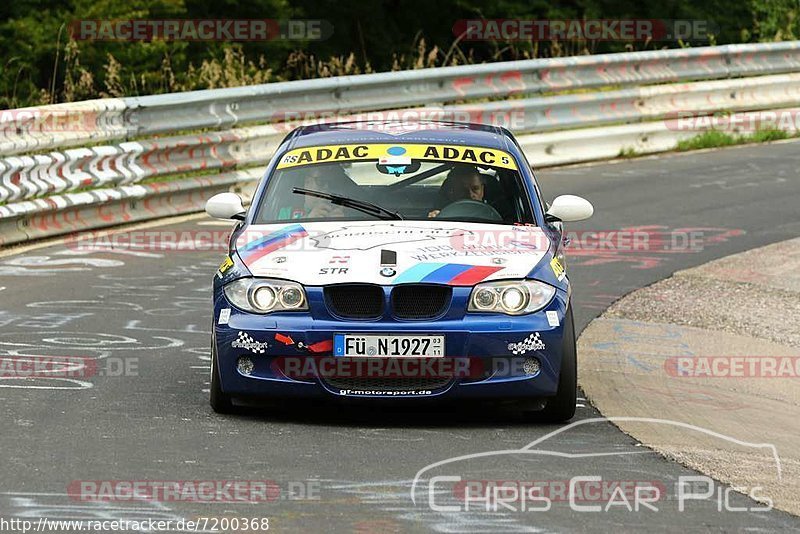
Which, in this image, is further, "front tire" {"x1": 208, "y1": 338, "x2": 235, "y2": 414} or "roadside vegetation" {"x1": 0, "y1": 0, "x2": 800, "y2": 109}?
"roadside vegetation" {"x1": 0, "y1": 0, "x2": 800, "y2": 109}

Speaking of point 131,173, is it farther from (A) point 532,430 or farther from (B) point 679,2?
(B) point 679,2

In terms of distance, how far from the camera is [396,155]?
30.9 feet

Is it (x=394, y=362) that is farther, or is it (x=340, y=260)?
(x=340, y=260)

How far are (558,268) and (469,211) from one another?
79cm

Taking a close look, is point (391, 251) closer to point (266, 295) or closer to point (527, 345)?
point (266, 295)

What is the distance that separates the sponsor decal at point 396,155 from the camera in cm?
940

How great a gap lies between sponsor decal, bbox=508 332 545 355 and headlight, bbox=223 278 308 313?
989 millimetres

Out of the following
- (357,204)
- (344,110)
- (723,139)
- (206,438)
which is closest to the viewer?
(206,438)

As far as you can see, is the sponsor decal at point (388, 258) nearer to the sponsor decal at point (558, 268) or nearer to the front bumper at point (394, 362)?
the front bumper at point (394, 362)

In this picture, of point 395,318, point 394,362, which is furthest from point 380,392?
point 395,318

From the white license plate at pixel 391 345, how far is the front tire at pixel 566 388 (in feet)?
2.07

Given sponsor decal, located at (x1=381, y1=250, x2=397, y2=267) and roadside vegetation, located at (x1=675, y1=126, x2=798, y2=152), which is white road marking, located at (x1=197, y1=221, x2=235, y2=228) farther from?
sponsor decal, located at (x1=381, y1=250, x2=397, y2=267)

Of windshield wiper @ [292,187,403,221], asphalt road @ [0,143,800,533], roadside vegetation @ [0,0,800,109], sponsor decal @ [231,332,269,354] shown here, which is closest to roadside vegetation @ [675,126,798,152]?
roadside vegetation @ [0,0,800,109]

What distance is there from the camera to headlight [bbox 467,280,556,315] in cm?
796
